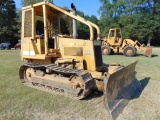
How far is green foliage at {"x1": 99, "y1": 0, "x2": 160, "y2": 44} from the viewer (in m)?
39.6

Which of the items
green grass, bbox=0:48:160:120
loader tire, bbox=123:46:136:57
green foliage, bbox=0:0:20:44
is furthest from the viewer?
green foliage, bbox=0:0:20:44

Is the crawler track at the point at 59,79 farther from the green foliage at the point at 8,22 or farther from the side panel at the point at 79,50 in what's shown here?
the green foliage at the point at 8,22

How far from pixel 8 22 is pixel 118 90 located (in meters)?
42.8

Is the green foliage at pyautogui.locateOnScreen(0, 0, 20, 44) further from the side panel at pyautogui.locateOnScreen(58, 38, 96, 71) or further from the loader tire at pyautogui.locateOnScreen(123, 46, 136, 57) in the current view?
the side panel at pyautogui.locateOnScreen(58, 38, 96, 71)

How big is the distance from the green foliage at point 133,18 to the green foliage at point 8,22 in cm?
1972

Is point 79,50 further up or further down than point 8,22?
further down

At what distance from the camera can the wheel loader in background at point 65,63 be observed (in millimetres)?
5398

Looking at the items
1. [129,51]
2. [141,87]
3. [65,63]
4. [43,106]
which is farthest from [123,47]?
[43,106]

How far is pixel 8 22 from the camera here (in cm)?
4328

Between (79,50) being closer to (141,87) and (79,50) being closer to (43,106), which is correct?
(43,106)

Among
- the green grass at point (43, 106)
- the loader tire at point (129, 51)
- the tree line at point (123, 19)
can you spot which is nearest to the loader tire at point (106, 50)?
the loader tire at point (129, 51)

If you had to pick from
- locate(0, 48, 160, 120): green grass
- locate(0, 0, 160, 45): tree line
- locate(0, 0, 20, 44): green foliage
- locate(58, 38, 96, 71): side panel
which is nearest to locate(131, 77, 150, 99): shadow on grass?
locate(0, 48, 160, 120): green grass

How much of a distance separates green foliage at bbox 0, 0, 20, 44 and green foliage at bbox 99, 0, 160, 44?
19.7 m

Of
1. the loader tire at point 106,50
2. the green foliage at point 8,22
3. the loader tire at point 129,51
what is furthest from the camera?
the green foliage at point 8,22
